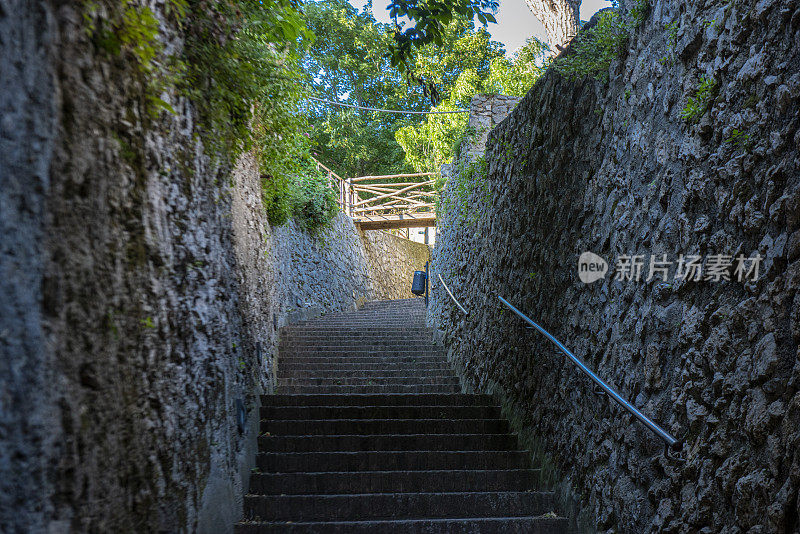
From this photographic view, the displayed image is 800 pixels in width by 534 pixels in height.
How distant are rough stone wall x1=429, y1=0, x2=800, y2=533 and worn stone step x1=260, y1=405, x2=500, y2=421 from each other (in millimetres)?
445

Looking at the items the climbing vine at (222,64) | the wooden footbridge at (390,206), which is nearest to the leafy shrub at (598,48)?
the climbing vine at (222,64)

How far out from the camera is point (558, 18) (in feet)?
19.4

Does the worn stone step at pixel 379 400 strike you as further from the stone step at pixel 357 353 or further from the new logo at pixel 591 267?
the new logo at pixel 591 267

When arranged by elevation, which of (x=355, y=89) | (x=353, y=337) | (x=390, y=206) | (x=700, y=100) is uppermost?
(x=355, y=89)

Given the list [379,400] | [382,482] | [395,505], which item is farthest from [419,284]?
[395,505]

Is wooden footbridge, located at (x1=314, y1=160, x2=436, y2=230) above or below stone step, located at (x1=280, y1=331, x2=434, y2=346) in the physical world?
above

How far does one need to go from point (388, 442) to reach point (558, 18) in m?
4.93

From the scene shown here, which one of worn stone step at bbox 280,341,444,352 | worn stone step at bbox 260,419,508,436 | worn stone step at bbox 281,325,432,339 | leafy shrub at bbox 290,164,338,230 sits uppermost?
leafy shrub at bbox 290,164,338,230

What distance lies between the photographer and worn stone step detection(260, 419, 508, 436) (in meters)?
3.89

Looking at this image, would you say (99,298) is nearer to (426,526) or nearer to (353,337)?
(426,526)

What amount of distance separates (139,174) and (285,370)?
3.79 metres

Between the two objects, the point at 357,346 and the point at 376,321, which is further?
the point at 376,321

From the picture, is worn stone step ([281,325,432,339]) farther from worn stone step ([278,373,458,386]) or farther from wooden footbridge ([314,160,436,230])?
wooden footbridge ([314,160,436,230])

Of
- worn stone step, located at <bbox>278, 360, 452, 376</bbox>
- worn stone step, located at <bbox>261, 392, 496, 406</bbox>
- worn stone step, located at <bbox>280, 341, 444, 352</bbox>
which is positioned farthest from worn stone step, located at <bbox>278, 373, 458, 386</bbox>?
worn stone step, located at <bbox>280, 341, 444, 352</bbox>
